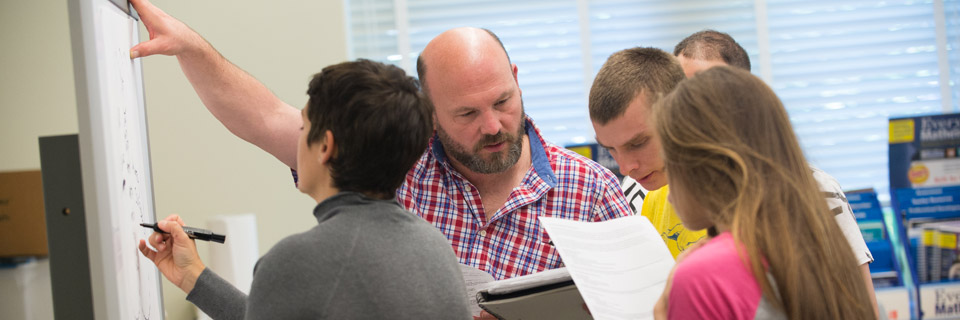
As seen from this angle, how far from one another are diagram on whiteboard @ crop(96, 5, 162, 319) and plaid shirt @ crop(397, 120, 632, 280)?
1.95ft

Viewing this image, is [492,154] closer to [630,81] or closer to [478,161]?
[478,161]

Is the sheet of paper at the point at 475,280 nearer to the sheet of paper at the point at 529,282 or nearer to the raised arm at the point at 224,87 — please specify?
the sheet of paper at the point at 529,282

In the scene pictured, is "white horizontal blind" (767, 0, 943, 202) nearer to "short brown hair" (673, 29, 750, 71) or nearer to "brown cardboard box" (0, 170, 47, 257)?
"short brown hair" (673, 29, 750, 71)

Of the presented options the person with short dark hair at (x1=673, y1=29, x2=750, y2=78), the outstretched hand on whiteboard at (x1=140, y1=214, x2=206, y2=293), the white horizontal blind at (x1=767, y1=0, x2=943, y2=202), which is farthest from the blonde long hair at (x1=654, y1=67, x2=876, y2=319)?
the white horizontal blind at (x1=767, y1=0, x2=943, y2=202)

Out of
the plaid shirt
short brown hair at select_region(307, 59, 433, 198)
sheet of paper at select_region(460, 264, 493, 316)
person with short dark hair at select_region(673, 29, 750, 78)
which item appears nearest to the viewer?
short brown hair at select_region(307, 59, 433, 198)

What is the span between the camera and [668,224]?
6.19 ft

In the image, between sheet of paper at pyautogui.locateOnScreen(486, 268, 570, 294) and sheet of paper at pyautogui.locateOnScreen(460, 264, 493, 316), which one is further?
sheet of paper at pyautogui.locateOnScreen(460, 264, 493, 316)

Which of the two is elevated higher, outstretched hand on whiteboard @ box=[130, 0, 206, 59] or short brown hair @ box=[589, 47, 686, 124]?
outstretched hand on whiteboard @ box=[130, 0, 206, 59]

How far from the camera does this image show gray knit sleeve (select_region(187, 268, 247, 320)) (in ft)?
4.31

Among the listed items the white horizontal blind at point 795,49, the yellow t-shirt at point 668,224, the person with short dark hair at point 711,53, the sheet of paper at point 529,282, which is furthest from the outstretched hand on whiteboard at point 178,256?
the white horizontal blind at point 795,49

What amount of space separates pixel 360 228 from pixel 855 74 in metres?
3.68

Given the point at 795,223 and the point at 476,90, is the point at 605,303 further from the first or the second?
the point at 476,90

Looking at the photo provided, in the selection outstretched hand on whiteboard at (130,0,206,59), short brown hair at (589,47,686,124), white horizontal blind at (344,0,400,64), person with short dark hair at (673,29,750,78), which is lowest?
short brown hair at (589,47,686,124)

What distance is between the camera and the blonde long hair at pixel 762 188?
0.94 meters
